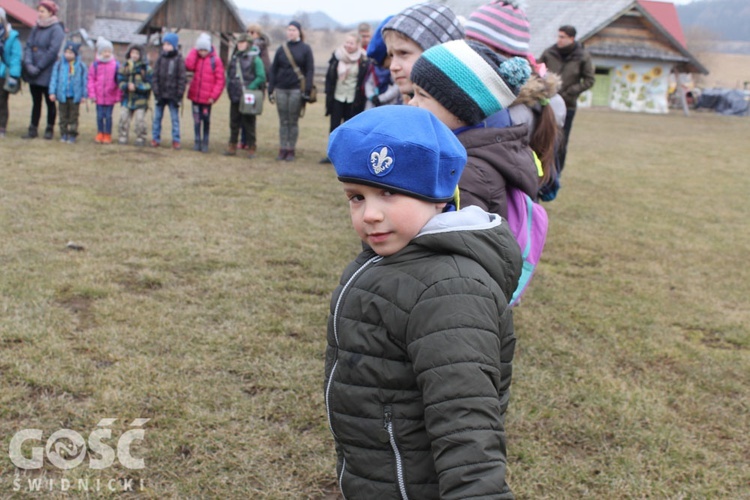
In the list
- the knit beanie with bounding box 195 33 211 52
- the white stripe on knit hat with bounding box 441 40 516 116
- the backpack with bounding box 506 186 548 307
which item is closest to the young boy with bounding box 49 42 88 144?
the knit beanie with bounding box 195 33 211 52

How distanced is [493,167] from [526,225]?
12.1 inches

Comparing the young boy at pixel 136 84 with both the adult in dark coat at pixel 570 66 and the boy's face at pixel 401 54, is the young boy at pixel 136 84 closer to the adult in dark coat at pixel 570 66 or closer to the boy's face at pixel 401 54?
the adult in dark coat at pixel 570 66

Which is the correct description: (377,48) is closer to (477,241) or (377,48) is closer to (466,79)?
(466,79)

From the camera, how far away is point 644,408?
139 inches

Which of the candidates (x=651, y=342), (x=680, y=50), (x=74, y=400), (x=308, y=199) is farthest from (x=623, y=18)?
(x=74, y=400)

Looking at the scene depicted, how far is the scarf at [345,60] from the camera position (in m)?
9.58

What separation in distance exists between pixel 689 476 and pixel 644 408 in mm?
552

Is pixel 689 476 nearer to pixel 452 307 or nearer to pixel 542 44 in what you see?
pixel 452 307

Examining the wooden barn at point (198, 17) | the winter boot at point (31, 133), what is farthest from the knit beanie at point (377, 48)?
the wooden barn at point (198, 17)

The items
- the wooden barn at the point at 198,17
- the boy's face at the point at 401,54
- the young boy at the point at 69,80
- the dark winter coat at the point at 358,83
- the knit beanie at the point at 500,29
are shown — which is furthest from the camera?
the wooden barn at the point at 198,17

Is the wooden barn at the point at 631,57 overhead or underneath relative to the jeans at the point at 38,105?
overhead

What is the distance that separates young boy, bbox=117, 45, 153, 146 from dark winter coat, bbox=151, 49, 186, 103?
0.49ft

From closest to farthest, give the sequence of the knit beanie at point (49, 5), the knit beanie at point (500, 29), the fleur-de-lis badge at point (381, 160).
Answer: the fleur-de-lis badge at point (381, 160) → the knit beanie at point (500, 29) → the knit beanie at point (49, 5)

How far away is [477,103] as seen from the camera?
2.27 metres
